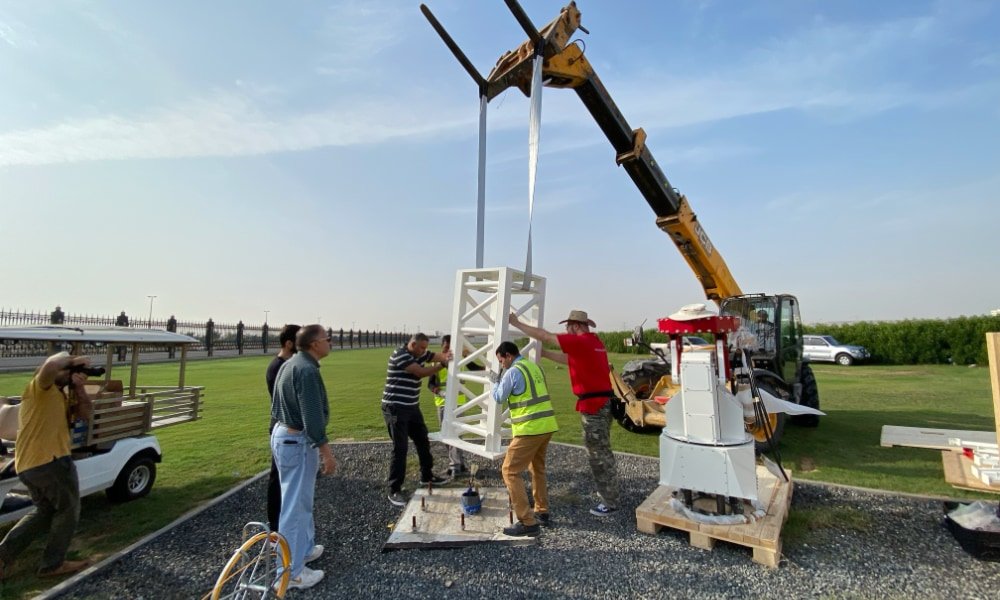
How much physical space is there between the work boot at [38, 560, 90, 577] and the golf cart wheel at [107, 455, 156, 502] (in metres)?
1.38

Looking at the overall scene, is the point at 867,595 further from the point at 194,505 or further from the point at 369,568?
the point at 194,505

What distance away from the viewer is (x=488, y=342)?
5.57 m

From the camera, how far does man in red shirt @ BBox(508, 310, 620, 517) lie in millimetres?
5070

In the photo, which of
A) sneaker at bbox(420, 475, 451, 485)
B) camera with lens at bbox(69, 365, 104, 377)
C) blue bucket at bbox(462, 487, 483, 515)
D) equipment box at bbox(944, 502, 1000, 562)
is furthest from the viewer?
sneaker at bbox(420, 475, 451, 485)

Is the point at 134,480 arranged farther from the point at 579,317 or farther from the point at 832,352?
the point at 832,352

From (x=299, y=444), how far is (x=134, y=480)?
3.33 meters

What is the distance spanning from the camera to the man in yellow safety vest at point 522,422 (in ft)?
14.8

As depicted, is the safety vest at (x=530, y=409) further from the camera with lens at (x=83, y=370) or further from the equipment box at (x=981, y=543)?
the camera with lens at (x=83, y=370)

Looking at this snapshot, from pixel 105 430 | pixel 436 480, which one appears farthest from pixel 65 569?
pixel 436 480

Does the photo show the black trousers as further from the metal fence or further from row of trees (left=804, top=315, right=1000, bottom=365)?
row of trees (left=804, top=315, right=1000, bottom=365)

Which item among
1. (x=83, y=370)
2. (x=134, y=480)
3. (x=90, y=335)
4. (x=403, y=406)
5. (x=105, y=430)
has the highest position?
(x=90, y=335)

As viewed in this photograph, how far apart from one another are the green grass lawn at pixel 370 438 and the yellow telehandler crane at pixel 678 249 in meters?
0.72

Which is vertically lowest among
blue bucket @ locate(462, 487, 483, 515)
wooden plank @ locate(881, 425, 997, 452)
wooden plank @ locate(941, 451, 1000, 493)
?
blue bucket @ locate(462, 487, 483, 515)

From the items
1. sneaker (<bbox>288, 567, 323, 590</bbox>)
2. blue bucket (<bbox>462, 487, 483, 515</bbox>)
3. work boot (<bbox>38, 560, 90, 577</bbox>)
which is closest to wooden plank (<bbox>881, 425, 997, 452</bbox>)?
blue bucket (<bbox>462, 487, 483, 515</bbox>)
